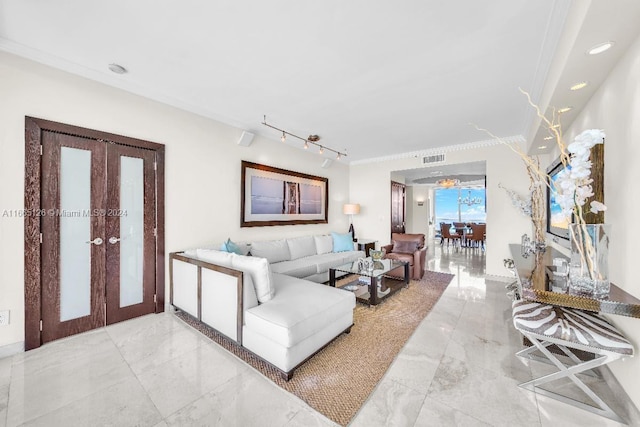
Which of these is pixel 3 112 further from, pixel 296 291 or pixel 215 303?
pixel 296 291

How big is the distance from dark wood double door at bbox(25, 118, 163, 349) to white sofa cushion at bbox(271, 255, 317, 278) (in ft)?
5.25

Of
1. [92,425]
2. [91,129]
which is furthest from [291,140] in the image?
[92,425]

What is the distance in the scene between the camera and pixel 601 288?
154 cm

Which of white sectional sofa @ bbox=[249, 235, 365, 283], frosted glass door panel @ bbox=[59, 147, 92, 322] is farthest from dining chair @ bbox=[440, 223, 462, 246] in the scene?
frosted glass door panel @ bbox=[59, 147, 92, 322]

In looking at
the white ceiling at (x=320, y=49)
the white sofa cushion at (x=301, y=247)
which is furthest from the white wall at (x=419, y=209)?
the white ceiling at (x=320, y=49)

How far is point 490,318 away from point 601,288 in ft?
5.62

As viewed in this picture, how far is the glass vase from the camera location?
1553 mm

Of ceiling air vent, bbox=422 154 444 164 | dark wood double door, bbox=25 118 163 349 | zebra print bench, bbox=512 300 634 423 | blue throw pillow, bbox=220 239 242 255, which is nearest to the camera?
zebra print bench, bbox=512 300 634 423

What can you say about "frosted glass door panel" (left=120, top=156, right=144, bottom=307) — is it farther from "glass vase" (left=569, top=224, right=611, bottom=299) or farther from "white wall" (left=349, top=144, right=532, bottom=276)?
"white wall" (left=349, top=144, right=532, bottom=276)

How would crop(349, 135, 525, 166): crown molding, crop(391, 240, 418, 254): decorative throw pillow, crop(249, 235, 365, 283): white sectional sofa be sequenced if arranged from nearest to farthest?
crop(249, 235, 365, 283): white sectional sofa
crop(349, 135, 525, 166): crown molding
crop(391, 240, 418, 254): decorative throw pillow

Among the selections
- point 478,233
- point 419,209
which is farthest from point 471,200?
point 478,233

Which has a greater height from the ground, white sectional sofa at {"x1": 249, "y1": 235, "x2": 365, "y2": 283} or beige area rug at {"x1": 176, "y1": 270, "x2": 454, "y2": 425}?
white sectional sofa at {"x1": 249, "y1": 235, "x2": 365, "y2": 283}

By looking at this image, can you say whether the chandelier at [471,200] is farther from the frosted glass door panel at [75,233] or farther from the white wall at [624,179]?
the frosted glass door panel at [75,233]

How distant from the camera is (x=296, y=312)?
208cm
